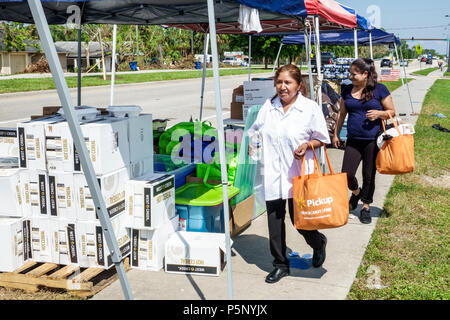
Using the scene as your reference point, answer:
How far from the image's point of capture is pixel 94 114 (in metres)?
4.68

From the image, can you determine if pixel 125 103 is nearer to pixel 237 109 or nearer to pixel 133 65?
pixel 237 109

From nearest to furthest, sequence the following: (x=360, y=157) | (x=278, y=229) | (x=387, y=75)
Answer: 1. (x=278, y=229)
2. (x=360, y=157)
3. (x=387, y=75)

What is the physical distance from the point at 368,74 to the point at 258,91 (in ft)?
12.3

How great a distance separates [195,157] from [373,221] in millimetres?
2317

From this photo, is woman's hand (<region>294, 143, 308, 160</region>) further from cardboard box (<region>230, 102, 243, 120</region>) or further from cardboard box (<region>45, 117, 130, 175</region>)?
cardboard box (<region>230, 102, 243, 120</region>)

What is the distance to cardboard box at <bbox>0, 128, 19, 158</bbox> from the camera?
4910 millimetres

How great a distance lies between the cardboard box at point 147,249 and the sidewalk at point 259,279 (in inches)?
3.0

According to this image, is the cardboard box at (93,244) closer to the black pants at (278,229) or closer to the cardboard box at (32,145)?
the cardboard box at (32,145)

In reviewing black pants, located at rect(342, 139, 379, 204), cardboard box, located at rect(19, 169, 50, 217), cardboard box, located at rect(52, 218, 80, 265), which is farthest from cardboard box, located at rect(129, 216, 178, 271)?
black pants, located at rect(342, 139, 379, 204)

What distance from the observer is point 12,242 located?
434 cm

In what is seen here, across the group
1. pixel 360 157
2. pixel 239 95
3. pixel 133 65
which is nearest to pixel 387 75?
pixel 133 65

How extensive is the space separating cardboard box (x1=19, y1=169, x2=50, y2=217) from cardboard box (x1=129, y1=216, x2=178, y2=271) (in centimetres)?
80
